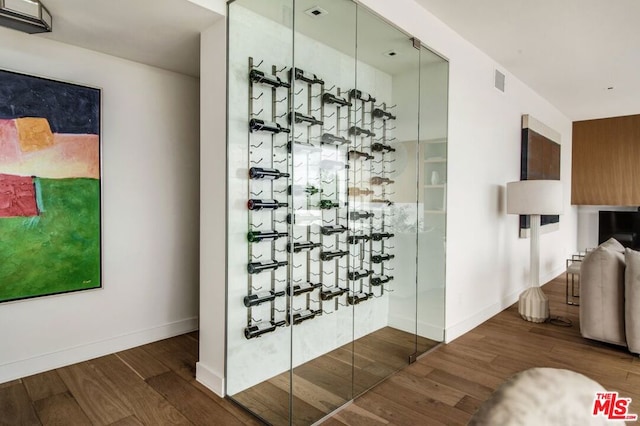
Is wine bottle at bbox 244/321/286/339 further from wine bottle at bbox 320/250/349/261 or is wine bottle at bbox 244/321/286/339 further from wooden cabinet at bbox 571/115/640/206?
wooden cabinet at bbox 571/115/640/206

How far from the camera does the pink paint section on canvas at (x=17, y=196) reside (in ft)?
8.04

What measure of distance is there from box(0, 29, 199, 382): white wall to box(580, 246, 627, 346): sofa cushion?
11.2 feet

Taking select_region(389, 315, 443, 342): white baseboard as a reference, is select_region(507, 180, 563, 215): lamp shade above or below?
above

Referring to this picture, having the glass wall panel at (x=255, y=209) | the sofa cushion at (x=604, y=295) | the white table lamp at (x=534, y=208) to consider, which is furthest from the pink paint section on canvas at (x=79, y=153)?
the sofa cushion at (x=604, y=295)

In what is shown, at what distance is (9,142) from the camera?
96.8 inches

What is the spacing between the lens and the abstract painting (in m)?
2.47

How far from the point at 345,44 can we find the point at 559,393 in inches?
86.5

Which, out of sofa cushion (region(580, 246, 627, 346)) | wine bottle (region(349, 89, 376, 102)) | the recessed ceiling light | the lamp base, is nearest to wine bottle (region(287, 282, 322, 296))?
wine bottle (region(349, 89, 376, 102))

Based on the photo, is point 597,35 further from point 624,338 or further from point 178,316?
point 178,316

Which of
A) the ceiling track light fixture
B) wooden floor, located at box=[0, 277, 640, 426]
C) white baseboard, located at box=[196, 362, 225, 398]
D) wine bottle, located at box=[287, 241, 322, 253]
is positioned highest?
the ceiling track light fixture

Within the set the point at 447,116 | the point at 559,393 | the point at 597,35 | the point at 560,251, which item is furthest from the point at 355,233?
the point at 560,251

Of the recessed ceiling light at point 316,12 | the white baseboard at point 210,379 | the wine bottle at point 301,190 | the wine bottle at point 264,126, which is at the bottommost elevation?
the white baseboard at point 210,379

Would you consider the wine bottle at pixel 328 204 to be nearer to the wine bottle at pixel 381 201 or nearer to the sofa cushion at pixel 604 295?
the wine bottle at pixel 381 201

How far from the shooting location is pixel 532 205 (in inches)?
146
